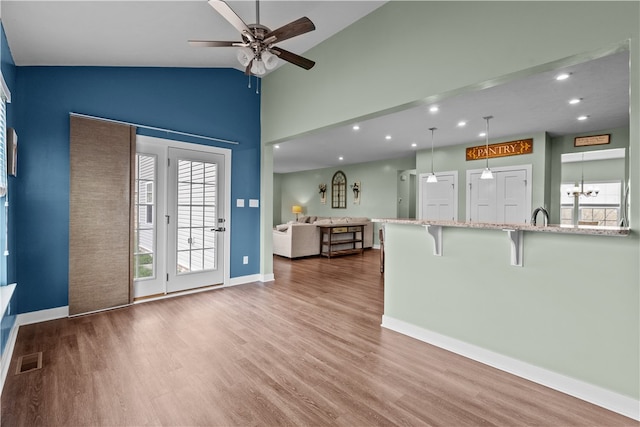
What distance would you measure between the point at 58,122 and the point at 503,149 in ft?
24.6

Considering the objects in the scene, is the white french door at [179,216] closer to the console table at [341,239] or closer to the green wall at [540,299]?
the green wall at [540,299]

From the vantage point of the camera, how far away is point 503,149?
6.38 metres

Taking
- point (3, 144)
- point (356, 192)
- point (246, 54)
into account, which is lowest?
point (3, 144)

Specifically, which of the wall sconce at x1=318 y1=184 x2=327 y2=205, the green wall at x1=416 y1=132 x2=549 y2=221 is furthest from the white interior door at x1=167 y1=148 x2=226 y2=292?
the wall sconce at x1=318 y1=184 x2=327 y2=205

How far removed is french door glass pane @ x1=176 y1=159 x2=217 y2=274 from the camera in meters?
4.03

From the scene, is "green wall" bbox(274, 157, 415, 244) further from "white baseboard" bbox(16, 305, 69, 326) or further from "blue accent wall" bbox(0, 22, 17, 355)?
"blue accent wall" bbox(0, 22, 17, 355)

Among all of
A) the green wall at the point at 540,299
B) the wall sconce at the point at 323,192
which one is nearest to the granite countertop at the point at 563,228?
the green wall at the point at 540,299

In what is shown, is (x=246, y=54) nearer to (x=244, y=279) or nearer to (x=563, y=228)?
(x=563, y=228)

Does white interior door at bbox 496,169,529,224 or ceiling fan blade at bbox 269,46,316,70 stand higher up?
ceiling fan blade at bbox 269,46,316,70

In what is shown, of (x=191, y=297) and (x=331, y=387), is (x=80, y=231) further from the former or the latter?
Answer: (x=331, y=387)

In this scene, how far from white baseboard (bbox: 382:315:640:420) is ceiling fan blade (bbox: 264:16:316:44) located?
2719 millimetres

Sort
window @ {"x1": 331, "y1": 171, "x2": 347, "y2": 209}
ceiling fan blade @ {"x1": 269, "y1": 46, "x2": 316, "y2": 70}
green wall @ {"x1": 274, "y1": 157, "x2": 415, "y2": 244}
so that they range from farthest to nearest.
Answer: window @ {"x1": 331, "y1": 171, "x2": 347, "y2": 209}, green wall @ {"x1": 274, "y1": 157, "x2": 415, "y2": 244}, ceiling fan blade @ {"x1": 269, "y1": 46, "x2": 316, "y2": 70}

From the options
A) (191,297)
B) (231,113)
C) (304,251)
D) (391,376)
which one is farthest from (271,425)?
(304,251)

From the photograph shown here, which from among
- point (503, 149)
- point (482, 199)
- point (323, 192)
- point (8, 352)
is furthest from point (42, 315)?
point (323, 192)
